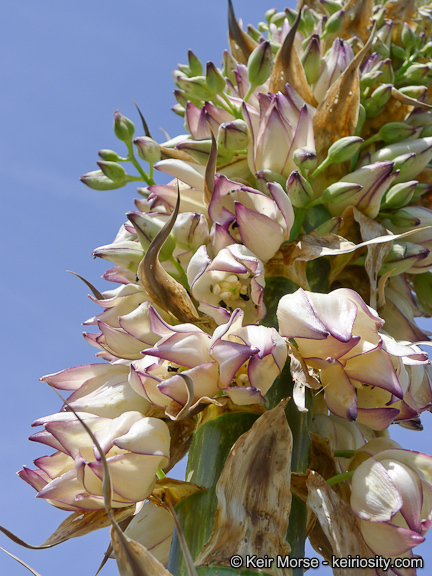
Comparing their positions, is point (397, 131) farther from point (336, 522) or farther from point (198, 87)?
point (336, 522)

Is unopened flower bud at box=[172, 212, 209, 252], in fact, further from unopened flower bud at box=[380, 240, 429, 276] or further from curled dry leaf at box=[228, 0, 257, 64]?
curled dry leaf at box=[228, 0, 257, 64]

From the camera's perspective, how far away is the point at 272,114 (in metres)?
1.55

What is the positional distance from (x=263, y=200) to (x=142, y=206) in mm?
480

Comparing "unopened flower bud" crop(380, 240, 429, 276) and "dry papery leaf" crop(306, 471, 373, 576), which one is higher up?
"unopened flower bud" crop(380, 240, 429, 276)

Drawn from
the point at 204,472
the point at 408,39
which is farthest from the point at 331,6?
the point at 204,472

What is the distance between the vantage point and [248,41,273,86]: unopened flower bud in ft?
5.74

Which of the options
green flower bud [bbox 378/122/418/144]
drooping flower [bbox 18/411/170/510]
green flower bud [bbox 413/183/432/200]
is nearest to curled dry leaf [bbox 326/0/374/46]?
green flower bud [bbox 378/122/418/144]

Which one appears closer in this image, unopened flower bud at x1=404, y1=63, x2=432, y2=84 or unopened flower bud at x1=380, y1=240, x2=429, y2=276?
unopened flower bud at x1=380, y1=240, x2=429, y2=276

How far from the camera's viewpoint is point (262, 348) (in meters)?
1.15

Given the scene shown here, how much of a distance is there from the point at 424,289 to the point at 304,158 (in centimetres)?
61

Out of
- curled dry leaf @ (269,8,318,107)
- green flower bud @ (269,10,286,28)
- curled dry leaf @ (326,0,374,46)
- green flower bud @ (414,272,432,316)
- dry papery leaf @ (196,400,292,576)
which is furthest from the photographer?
green flower bud @ (269,10,286,28)

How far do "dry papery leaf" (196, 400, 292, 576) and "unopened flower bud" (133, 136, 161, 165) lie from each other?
0.88 meters

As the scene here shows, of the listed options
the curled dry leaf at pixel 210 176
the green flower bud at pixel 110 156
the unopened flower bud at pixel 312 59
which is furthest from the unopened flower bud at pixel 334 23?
the curled dry leaf at pixel 210 176

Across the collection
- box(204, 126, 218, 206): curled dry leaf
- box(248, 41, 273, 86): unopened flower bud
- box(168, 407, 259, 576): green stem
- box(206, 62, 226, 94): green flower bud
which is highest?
box(206, 62, 226, 94): green flower bud
